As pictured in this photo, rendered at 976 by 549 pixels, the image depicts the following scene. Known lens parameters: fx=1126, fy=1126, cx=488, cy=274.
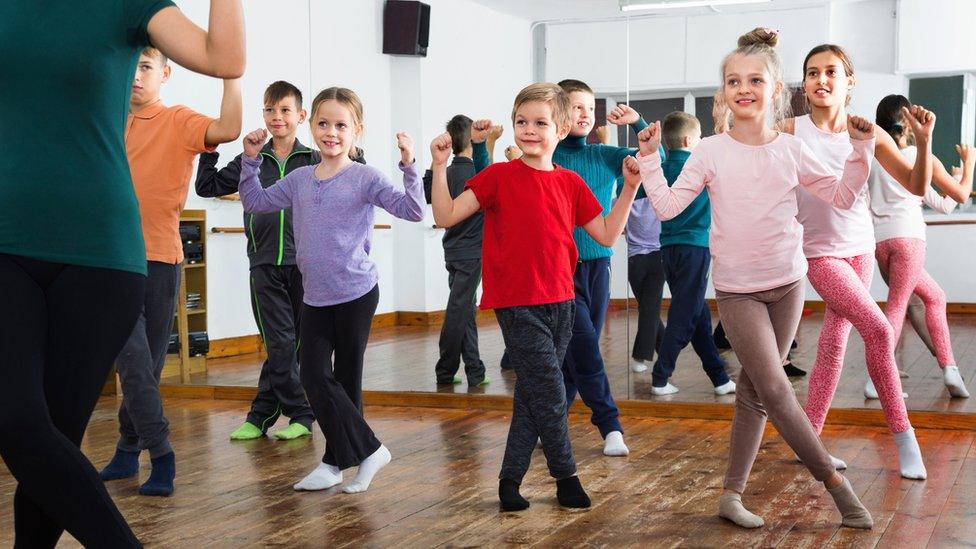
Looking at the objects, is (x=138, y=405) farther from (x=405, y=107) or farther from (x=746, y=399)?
(x=405, y=107)

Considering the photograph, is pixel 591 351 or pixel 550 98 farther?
pixel 591 351

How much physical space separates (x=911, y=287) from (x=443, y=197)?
224cm

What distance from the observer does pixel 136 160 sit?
11.4ft

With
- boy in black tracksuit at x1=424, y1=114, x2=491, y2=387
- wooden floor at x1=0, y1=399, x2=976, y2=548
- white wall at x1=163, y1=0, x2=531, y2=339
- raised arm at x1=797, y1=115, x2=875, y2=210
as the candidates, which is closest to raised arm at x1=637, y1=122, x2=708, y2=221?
raised arm at x1=797, y1=115, x2=875, y2=210

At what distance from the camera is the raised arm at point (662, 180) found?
120 inches

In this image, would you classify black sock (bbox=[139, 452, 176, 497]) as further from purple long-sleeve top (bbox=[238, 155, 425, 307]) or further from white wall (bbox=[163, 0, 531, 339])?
white wall (bbox=[163, 0, 531, 339])

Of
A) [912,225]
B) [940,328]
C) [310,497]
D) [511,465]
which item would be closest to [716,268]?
[511,465]

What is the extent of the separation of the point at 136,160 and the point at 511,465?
1.48m

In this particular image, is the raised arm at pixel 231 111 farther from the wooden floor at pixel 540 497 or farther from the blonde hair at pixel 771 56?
the blonde hair at pixel 771 56

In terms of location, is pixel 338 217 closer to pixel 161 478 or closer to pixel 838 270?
pixel 161 478

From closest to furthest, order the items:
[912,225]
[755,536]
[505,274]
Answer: [755,536]
[505,274]
[912,225]

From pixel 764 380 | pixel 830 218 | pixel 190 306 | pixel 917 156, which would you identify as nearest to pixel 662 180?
pixel 764 380

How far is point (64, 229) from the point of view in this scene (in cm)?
180

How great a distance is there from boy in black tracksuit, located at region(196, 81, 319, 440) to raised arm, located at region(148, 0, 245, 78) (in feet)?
8.90
